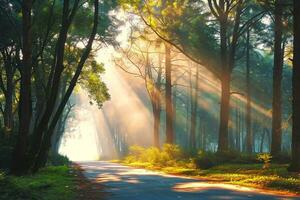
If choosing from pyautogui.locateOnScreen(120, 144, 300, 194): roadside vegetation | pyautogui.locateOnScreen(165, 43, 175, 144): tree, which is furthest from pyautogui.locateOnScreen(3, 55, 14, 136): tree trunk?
pyautogui.locateOnScreen(165, 43, 175, 144): tree

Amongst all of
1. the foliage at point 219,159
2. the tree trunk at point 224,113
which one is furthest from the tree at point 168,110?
the foliage at point 219,159

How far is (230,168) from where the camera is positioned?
23094 millimetres

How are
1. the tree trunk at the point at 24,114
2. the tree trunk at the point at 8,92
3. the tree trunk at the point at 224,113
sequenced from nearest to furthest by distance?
the tree trunk at the point at 24,114 → the tree trunk at the point at 8,92 → the tree trunk at the point at 224,113

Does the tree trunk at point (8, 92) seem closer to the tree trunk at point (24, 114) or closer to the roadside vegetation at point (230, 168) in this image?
the tree trunk at point (24, 114)

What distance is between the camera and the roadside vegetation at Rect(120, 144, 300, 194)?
50.6ft

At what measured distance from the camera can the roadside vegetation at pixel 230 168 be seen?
15.4 m

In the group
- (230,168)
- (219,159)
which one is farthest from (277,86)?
(230,168)

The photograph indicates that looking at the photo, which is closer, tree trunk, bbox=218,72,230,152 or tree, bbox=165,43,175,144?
tree trunk, bbox=218,72,230,152

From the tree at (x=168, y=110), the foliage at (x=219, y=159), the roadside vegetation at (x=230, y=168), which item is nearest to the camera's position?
the roadside vegetation at (x=230, y=168)

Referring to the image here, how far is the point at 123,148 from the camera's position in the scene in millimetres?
97250

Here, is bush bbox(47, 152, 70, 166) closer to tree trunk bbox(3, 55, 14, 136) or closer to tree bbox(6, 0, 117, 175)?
tree bbox(6, 0, 117, 175)

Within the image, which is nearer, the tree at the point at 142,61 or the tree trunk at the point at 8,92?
the tree trunk at the point at 8,92

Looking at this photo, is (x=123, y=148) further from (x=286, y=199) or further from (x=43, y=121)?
(x=286, y=199)

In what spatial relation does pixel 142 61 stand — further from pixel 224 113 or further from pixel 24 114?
pixel 24 114
